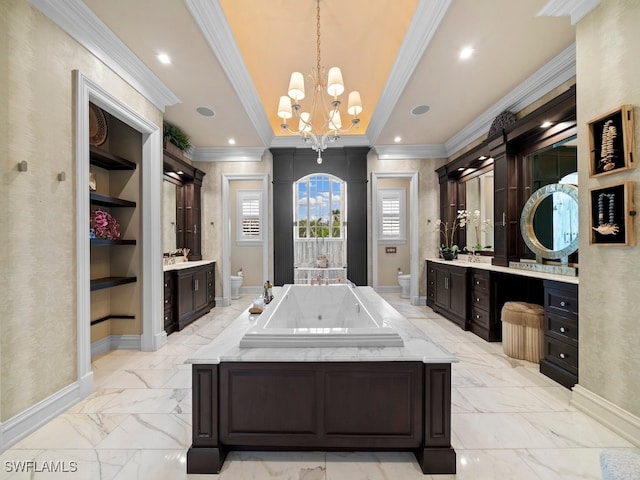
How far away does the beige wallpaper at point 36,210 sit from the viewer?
1675 mm

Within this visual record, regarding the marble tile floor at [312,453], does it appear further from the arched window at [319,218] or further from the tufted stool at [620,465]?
the arched window at [319,218]

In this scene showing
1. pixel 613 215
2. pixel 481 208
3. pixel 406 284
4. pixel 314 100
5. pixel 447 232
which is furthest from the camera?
pixel 406 284

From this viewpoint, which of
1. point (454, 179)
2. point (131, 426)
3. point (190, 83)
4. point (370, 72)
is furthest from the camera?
point (454, 179)

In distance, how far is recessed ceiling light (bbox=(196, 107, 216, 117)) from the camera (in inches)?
141

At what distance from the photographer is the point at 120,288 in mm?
3115

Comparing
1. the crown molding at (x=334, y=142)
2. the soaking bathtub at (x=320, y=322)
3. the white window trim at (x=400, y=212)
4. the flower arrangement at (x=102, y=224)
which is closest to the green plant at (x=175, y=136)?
the crown molding at (x=334, y=142)

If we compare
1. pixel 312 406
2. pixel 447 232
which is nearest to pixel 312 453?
pixel 312 406

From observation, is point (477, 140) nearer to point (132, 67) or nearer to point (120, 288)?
point (132, 67)

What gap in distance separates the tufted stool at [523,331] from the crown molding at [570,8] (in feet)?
7.82

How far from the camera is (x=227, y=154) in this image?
510 centimetres

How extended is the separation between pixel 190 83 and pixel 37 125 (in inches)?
61.3

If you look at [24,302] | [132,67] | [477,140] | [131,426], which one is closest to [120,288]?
[24,302]

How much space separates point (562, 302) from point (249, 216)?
18.6ft

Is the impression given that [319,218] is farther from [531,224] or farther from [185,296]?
[531,224]
